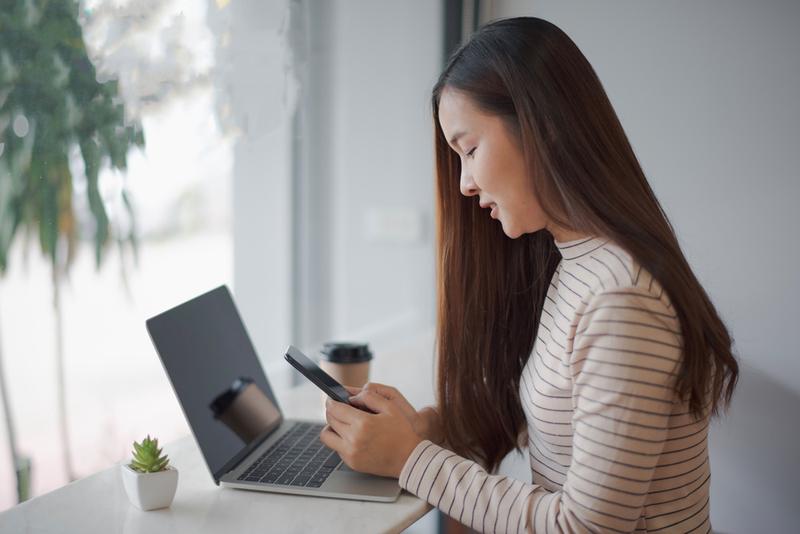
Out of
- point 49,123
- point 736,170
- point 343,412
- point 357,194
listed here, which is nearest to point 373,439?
point 343,412

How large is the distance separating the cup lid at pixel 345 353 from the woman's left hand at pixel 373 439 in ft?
1.03

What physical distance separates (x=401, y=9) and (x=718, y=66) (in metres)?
0.78

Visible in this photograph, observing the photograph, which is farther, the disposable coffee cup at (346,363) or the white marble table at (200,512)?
the disposable coffee cup at (346,363)

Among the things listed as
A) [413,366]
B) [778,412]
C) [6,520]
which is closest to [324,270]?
[413,366]

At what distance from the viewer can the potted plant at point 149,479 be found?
898 mm

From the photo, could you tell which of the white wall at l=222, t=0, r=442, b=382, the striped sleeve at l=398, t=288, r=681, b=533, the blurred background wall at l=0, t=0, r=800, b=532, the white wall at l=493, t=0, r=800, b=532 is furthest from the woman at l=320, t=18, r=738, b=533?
the white wall at l=222, t=0, r=442, b=382

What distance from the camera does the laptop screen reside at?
0.97 meters

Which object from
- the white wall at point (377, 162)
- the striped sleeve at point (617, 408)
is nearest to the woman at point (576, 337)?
the striped sleeve at point (617, 408)

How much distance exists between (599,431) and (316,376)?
36 cm

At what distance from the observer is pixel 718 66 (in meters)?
1.65

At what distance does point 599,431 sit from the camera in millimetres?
802

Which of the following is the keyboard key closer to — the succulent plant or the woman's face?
the succulent plant

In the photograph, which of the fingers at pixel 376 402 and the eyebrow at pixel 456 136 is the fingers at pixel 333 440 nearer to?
the fingers at pixel 376 402

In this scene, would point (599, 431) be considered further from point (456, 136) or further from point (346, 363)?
point (346, 363)
